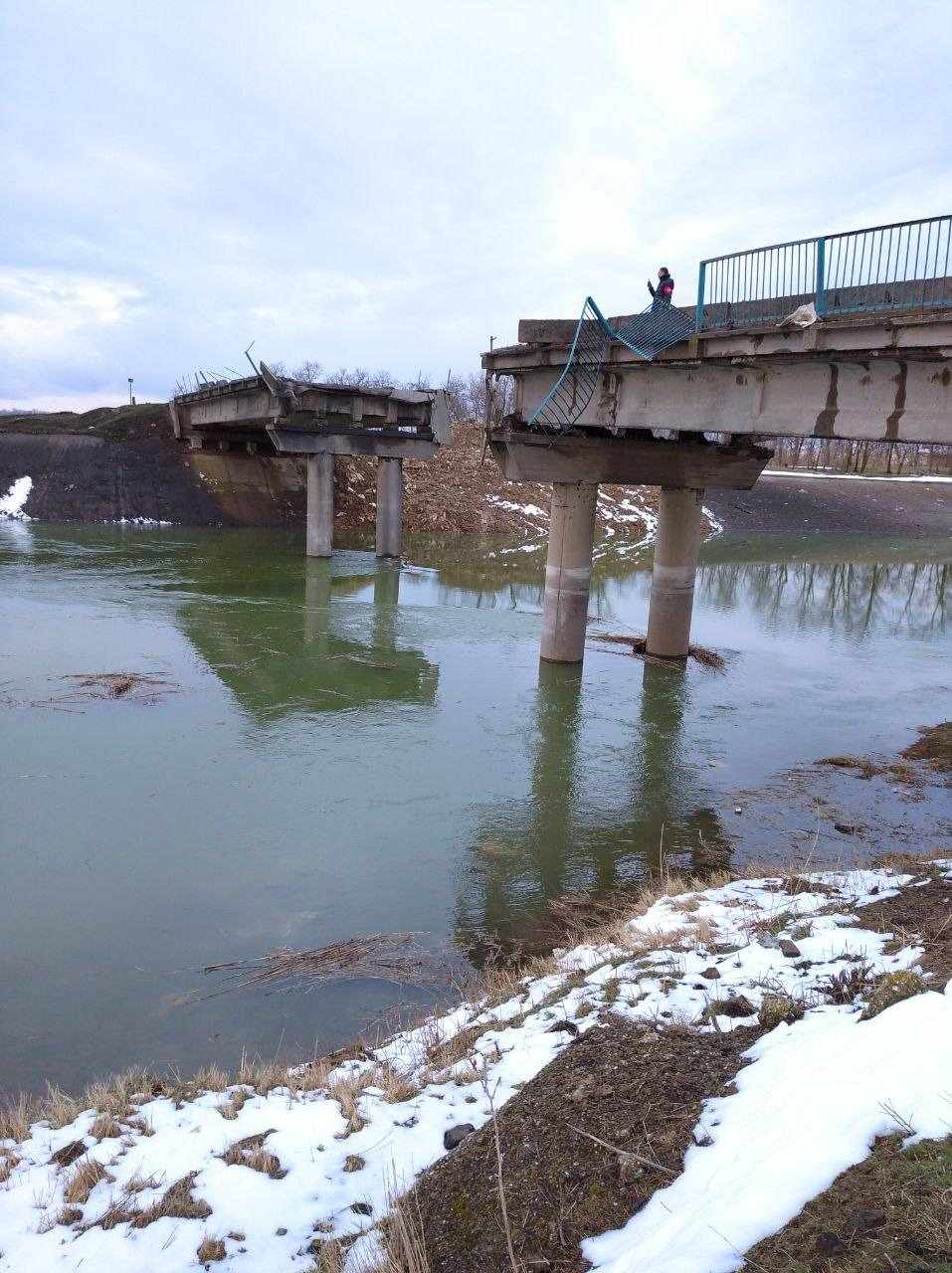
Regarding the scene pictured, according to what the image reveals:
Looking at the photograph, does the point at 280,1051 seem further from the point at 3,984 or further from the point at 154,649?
the point at 154,649

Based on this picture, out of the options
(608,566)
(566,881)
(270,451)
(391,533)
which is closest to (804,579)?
(608,566)

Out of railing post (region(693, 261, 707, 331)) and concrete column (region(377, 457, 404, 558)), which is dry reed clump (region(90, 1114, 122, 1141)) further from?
concrete column (region(377, 457, 404, 558))

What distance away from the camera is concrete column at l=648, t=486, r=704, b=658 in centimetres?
1827

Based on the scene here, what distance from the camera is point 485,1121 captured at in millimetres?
4238

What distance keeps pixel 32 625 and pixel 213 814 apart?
1096cm

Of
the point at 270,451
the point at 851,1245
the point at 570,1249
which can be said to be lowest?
the point at 570,1249

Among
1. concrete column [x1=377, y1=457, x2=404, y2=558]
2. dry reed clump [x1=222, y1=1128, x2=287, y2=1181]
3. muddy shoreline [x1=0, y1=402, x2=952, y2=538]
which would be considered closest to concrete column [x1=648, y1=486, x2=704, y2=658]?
dry reed clump [x1=222, y1=1128, x2=287, y2=1181]

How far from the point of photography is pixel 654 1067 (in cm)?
429

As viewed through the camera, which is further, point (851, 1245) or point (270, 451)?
point (270, 451)

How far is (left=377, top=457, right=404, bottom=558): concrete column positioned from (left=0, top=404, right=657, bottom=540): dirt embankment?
26.9 ft

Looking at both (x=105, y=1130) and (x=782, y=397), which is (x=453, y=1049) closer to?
(x=105, y=1130)

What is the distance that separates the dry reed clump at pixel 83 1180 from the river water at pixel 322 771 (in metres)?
1.62

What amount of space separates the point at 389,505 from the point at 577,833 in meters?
24.3

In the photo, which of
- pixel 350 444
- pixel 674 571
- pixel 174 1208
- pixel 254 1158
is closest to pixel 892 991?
pixel 254 1158
